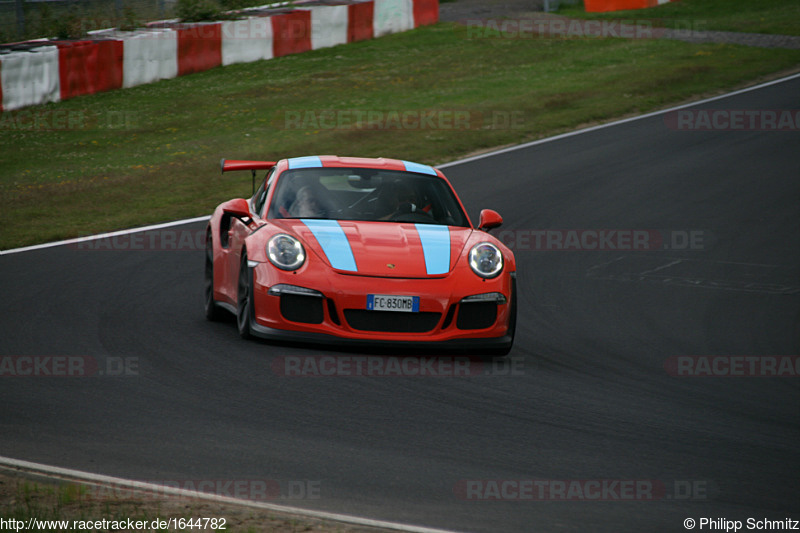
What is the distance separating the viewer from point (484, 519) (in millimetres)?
4320

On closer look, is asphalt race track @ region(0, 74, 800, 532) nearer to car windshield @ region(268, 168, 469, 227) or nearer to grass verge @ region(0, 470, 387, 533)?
grass verge @ region(0, 470, 387, 533)

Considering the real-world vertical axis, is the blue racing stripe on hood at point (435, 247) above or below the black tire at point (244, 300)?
above

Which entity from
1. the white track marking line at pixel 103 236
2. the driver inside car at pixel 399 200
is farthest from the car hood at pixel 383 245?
the white track marking line at pixel 103 236

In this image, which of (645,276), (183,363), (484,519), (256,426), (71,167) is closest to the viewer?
(484,519)

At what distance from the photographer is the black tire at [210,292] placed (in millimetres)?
8273

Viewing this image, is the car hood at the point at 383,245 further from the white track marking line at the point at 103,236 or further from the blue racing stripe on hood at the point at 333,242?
the white track marking line at the point at 103,236

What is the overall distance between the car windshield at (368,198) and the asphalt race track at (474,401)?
106 centimetres

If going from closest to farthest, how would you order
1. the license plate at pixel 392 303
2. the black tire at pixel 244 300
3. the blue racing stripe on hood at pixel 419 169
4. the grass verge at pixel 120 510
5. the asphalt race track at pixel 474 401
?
1. the grass verge at pixel 120 510
2. the asphalt race track at pixel 474 401
3. the license plate at pixel 392 303
4. the black tire at pixel 244 300
5. the blue racing stripe on hood at pixel 419 169

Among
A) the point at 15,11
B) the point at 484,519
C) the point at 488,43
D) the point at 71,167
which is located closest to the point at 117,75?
the point at 15,11

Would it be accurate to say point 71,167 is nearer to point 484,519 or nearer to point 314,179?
point 314,179

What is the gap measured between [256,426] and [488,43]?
24.6 m

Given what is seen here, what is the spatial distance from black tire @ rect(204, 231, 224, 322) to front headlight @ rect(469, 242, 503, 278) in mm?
2094

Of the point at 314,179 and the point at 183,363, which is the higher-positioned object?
the point at 314,179

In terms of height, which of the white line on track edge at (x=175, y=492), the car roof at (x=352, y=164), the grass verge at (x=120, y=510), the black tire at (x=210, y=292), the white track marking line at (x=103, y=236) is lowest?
the white track marking line at (x=103, y=236)
